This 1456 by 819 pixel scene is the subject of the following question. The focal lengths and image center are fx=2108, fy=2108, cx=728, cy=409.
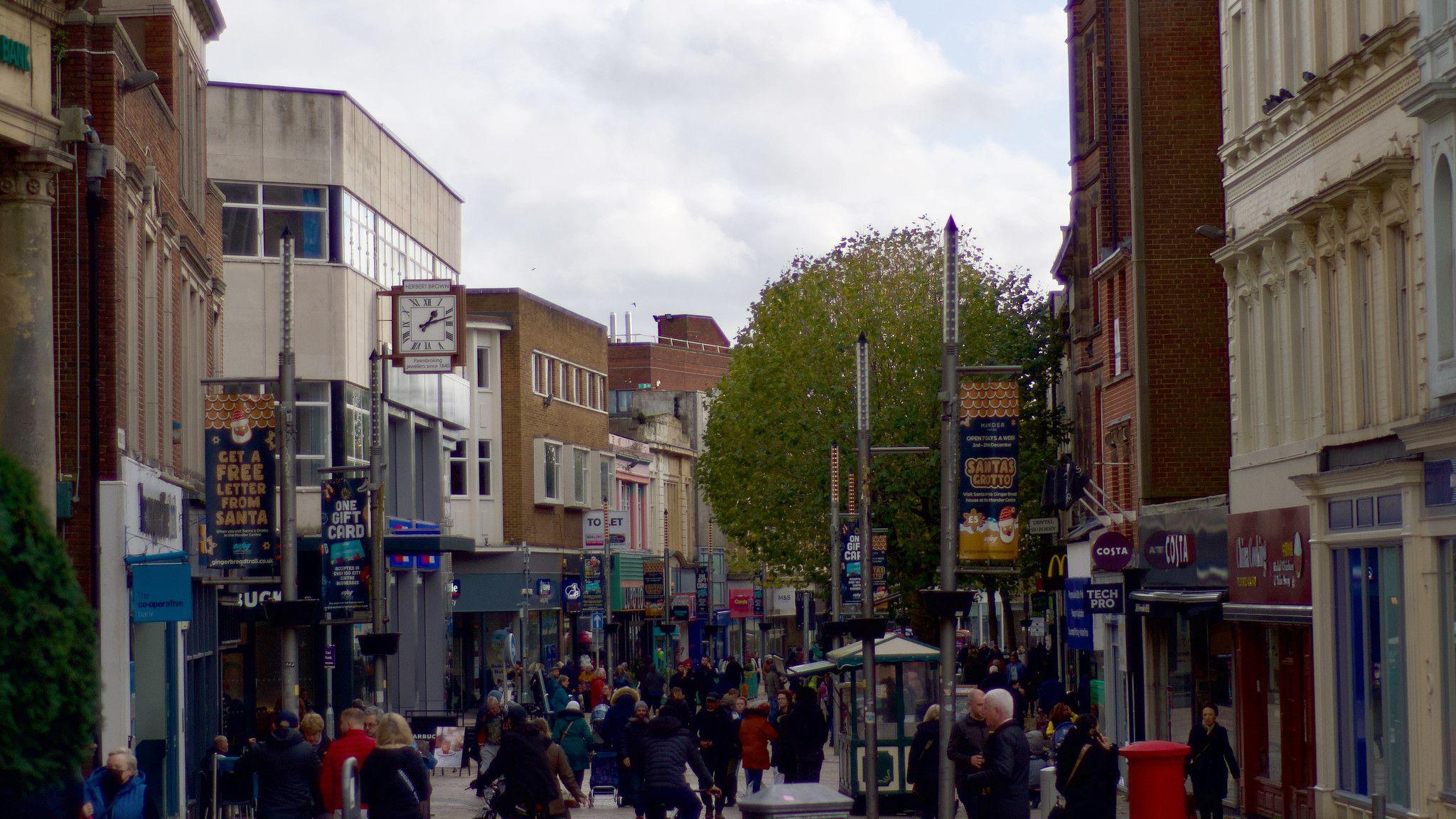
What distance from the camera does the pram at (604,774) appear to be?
98.0ft

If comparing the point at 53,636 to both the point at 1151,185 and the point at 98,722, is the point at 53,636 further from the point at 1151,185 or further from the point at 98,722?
Result: the point at 1151,185

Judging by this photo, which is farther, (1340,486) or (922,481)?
(922,481)

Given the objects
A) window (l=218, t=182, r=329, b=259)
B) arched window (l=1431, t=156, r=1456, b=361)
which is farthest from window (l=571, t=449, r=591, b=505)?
arched window (l=1431, t=156, r=1456, b=361)

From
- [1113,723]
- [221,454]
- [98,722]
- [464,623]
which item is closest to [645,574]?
[464,623]

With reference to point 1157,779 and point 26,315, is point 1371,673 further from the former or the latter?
point 26,315

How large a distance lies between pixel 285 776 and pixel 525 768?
2.89 meters

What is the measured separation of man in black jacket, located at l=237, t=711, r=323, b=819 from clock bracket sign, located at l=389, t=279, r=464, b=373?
11.8 m

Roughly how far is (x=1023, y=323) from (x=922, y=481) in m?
4.82

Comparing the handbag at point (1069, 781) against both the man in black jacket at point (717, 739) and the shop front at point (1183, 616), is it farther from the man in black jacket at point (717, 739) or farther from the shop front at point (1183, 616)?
the shop front at point (1183, 616)

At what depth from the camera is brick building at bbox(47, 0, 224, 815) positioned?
2330 centimetres

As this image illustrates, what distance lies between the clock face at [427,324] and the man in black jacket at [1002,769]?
1489 cm

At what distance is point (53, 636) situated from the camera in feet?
29.0

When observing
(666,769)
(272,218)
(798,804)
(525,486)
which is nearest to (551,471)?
(525,486)

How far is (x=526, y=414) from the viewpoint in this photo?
66.0 m
